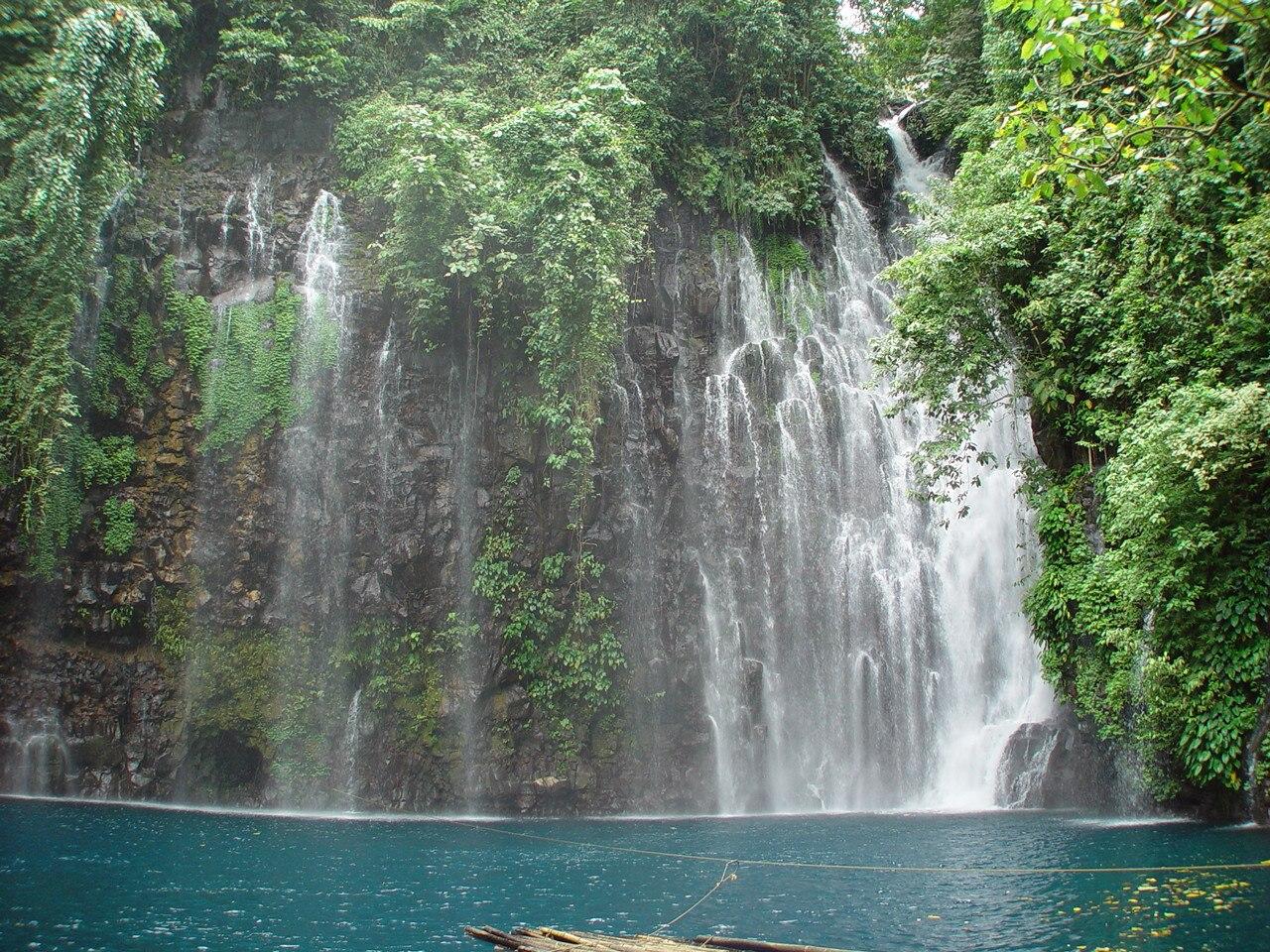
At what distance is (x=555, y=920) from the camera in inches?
339

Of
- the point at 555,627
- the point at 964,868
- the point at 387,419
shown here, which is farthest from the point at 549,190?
the point at 964,868

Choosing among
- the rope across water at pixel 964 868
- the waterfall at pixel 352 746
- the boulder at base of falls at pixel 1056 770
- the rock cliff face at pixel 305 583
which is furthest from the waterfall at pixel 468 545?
the boulder at base of falls at pixel 1056 770

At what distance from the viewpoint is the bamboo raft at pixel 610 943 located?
669 centimetres

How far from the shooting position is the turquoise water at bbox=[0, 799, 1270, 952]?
810 centimetres

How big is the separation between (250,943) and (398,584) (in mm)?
10317

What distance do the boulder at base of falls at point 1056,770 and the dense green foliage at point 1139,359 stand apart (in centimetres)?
121

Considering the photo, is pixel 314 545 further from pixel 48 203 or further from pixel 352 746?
pixel 48 203

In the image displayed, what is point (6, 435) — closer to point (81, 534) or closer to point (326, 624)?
point (81, 534)

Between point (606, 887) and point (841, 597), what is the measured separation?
10.2m

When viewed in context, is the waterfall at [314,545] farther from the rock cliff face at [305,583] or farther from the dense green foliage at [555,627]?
the dense green foliage at [555,627]

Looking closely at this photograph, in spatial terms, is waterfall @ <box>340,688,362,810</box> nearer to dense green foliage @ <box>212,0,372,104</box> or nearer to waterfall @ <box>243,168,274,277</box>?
waterfall @ <box>243,168,274,277</box>

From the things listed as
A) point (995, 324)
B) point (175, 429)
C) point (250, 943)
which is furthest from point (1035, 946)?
point (175, 429)

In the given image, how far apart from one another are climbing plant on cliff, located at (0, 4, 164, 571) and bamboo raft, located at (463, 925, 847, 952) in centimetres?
1290

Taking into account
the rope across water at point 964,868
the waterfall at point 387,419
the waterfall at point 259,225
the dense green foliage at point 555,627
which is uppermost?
the waterfall at point 259,225
